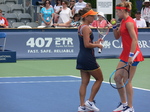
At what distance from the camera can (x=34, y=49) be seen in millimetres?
16562

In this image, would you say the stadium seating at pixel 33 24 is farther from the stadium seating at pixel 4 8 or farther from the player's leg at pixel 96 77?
the player's leg at pixel 96 77

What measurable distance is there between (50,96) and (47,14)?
8778 mm

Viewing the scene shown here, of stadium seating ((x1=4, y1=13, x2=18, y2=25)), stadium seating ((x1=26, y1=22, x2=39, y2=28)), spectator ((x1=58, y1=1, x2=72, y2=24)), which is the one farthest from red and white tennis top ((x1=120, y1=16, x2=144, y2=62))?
stadium seating ((x1=4, y1=13, x2=18, y2=25))

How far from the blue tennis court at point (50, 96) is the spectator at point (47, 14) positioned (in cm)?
611

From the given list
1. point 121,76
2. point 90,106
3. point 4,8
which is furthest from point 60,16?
point 121,76

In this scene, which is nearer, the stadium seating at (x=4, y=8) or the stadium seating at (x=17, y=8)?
the stadium seating at (x=4, y=8)

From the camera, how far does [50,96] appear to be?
8914mm

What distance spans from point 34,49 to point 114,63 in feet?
10.2

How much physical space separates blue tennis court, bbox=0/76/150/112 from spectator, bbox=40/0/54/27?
6105 mm

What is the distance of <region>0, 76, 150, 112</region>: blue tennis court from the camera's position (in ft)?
25.4

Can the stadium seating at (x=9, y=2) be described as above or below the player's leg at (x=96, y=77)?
above

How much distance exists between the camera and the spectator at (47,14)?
17312mm

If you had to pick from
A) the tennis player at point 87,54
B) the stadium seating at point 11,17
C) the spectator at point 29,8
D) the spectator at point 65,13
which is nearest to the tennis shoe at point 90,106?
the tennis player at point 87,54

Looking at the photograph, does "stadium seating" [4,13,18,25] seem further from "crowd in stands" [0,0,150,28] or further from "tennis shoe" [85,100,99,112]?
"tennis shoe" [85,100,99,112]
